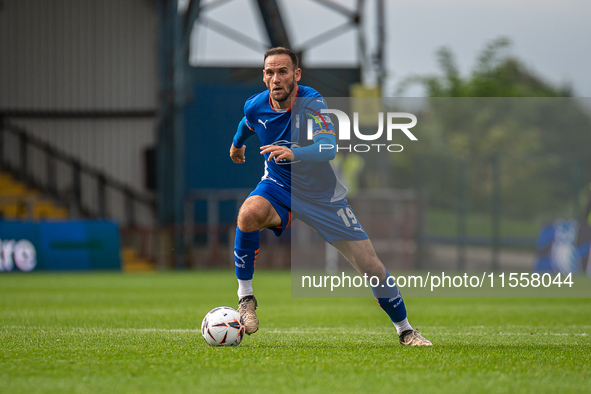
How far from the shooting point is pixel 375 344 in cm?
547

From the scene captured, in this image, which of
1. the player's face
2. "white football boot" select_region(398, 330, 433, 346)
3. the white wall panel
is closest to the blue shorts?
the player's face

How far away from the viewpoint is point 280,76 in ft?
17.6

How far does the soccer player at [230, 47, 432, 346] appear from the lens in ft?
17.4

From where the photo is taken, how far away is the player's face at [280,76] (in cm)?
534

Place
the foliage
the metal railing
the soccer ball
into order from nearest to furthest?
the soccer ball → the metal railing → the foliage

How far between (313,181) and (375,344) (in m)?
1.29

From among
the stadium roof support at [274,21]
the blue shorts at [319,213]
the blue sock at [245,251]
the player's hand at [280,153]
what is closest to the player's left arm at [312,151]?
the player's hand at [280,153]

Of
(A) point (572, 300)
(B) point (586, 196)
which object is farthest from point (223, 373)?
(B) point (586, 196)

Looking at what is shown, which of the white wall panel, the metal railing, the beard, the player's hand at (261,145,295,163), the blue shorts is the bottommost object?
the metal railing

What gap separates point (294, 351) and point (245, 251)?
864 mm

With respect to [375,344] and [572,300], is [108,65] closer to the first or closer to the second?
[572,300]

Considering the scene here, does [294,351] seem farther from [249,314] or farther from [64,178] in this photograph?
[64,178]

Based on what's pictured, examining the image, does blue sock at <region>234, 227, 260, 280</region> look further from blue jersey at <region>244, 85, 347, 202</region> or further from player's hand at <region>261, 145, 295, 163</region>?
player's hand at <region>261, 145, 295, 163</region>

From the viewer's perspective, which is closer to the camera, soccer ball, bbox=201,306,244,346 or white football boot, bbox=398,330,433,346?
soccer ball, bbox=201,306,244,346
